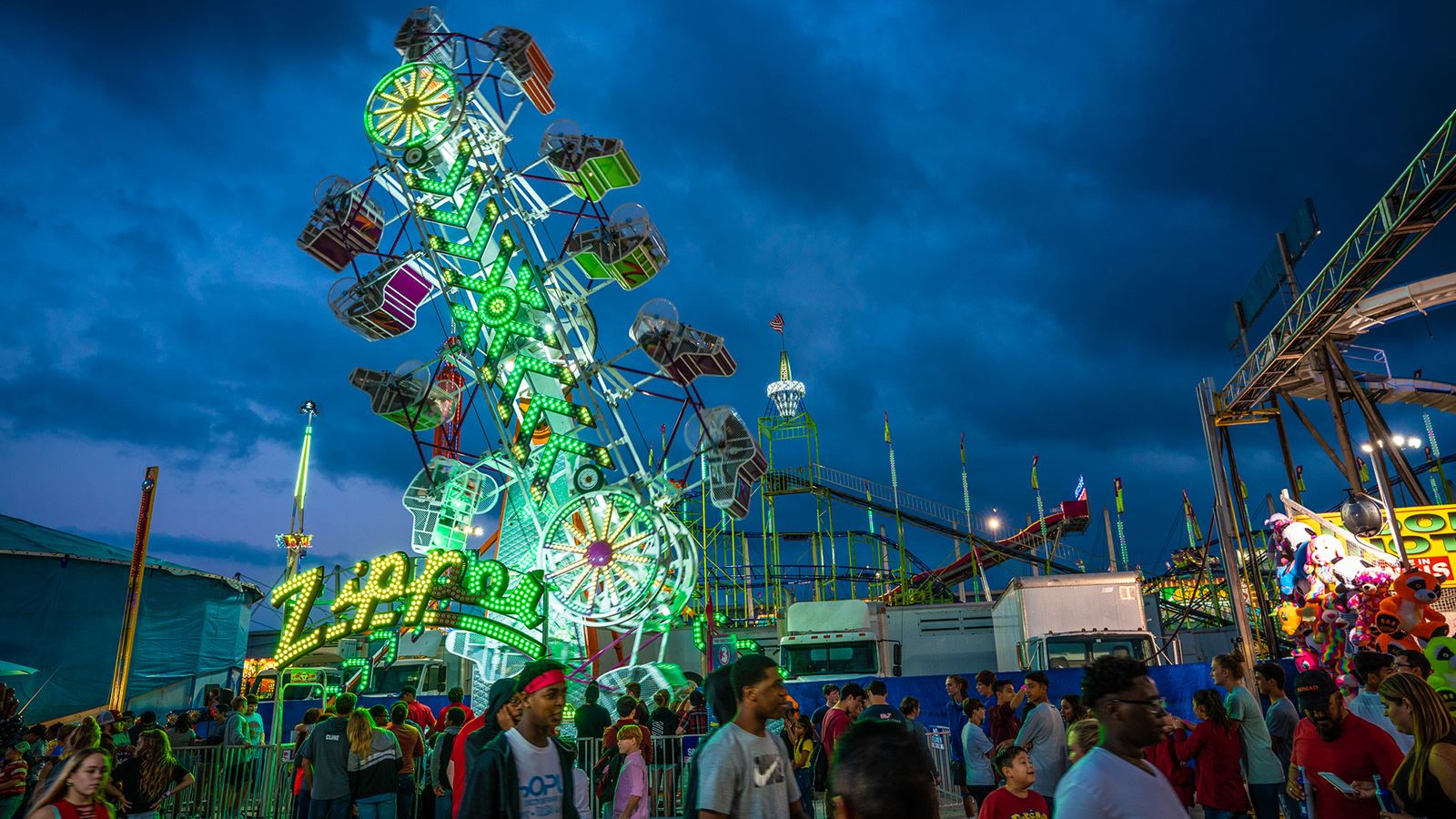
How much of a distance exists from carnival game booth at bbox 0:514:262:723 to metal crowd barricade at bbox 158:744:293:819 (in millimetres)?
18672

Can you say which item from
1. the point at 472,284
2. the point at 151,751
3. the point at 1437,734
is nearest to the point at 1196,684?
the point at 1437,734

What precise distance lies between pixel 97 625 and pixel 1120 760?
124 feet

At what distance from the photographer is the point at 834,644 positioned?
71.3 ft

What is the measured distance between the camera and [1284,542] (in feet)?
66.9

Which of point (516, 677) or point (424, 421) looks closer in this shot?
point (516, 677)

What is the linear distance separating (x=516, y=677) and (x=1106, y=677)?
138 inches

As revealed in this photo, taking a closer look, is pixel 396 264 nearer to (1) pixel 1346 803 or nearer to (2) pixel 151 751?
(2) pixel 151 751

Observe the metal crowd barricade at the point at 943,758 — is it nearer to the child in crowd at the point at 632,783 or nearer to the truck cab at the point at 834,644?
the truck cab at the point at 834,644

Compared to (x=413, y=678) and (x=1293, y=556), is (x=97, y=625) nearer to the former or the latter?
(x=413, y=678)

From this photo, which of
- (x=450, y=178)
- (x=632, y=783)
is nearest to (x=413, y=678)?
(x=450, y=178)

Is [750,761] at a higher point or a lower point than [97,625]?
lower

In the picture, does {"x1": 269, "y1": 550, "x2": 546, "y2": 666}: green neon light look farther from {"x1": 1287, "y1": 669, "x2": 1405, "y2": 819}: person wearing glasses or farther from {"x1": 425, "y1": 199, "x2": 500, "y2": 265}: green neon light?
{"x1": 1287, "y1": 669, "x2": 1405, "y2": 819}: person wearing glasses

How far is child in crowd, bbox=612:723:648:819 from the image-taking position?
24.2ft

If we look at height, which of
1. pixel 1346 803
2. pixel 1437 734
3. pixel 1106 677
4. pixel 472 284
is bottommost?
pixel 1346 803
